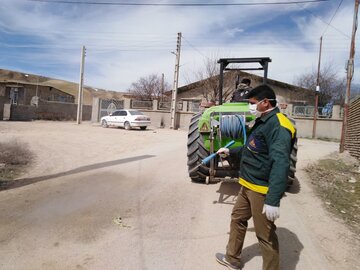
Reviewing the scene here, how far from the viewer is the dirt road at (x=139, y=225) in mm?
3637

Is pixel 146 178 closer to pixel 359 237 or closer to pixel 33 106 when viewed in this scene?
pixel 359 237

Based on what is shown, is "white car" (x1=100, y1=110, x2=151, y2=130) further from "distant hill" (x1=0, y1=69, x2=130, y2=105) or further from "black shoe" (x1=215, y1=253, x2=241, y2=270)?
"distant hill" (x1=0, y1=69, x2=130, y2=105)

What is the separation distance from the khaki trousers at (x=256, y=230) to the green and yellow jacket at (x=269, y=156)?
0.13 meters

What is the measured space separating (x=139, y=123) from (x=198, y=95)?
493 inches

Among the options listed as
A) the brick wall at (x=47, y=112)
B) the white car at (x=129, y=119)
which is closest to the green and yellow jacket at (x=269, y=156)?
the white car at (x=129, y=119)

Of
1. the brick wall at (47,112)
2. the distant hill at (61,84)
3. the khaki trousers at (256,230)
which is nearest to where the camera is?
the khaki trousers at (256,230)

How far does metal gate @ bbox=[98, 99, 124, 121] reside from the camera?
31781 mm

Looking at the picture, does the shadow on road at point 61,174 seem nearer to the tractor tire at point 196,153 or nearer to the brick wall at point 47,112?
the tractor tire at point 196,153

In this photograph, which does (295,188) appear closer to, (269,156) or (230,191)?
(230,191)

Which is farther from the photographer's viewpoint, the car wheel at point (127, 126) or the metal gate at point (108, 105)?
the metal gate at point (108, 105)

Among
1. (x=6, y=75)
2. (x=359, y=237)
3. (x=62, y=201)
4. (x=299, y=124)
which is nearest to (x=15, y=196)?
(x=62, y=201)

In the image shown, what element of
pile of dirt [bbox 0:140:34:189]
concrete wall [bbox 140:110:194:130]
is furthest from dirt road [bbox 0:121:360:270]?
concrete wall [bbox 140:110:194:130]

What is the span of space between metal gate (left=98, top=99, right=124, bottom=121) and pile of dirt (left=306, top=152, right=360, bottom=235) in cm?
2332

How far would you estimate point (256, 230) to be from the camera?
3.20 meters
